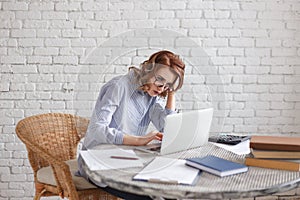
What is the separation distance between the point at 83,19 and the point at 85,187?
4.51 ft

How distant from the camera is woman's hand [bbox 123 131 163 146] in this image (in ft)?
7.04

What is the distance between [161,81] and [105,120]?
1.01 feet

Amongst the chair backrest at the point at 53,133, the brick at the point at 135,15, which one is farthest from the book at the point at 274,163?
the brick at the point at 135,15

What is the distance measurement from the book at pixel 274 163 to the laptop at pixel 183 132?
28 cm

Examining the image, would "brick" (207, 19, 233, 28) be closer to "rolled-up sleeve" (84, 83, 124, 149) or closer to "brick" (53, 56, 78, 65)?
"brick" (53, 56, 78, 65)

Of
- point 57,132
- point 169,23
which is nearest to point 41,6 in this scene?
point 169,23

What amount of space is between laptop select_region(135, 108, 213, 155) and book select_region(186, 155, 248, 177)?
16 cm

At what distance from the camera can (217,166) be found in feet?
5.88

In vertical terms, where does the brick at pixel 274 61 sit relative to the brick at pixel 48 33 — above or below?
below

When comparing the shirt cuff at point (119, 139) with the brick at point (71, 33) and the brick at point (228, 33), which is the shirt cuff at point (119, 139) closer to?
the brick at point (71, 33)

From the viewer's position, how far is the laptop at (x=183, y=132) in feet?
6.47

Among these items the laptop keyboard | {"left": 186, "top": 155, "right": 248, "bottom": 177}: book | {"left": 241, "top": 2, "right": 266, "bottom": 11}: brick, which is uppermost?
{"left": 241, "top": 2, "right": 266, "bottom": 11}: brick

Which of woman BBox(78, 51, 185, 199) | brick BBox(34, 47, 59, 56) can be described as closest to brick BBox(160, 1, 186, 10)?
brick BBox(34, 47, 59, 56)

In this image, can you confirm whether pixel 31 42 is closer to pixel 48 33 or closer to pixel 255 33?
pixel 48 33
